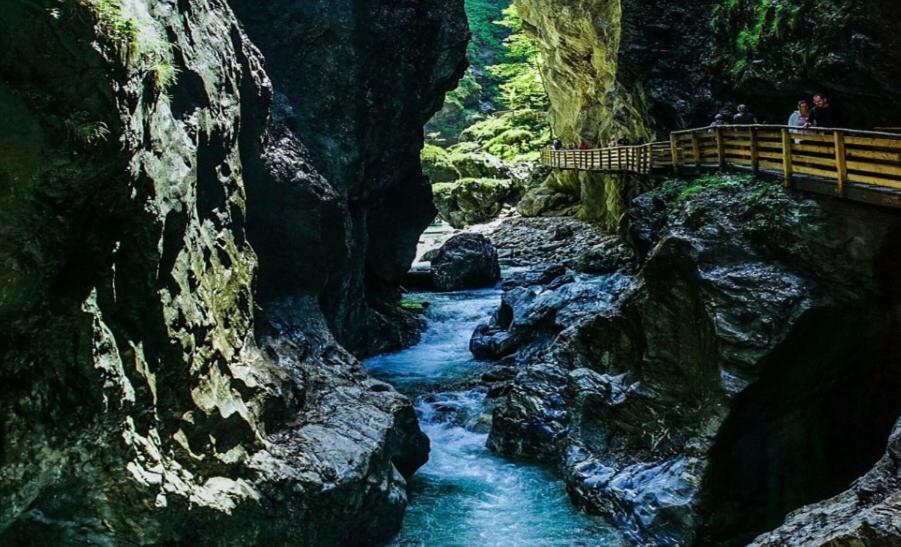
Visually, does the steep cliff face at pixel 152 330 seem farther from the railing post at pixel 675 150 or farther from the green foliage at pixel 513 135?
the green foliage at pixel 513 135

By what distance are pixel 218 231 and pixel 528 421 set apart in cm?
836

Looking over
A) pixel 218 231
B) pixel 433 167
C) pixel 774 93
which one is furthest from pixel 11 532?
pixel 433 167

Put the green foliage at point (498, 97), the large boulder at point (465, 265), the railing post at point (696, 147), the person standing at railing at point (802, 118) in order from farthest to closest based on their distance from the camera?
A: 1. the green foliage at point (498, 97)
2. the large boulder at point (465, 265)
3. the railing post at point (696, 147)
4. the person standing at railing at point (802, 118)

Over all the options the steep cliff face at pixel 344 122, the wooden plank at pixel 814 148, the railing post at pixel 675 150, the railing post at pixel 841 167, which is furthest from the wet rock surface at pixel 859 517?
the railing post at pixel 675 150

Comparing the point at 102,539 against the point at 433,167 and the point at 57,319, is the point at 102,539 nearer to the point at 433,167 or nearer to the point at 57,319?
the point at 57,319

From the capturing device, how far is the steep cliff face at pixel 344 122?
16.9 meters

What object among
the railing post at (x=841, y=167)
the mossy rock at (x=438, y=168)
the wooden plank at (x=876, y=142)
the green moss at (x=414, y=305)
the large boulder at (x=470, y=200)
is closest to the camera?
the wooden plank at (x=876, y=142)

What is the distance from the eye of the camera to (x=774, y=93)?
65.0ft

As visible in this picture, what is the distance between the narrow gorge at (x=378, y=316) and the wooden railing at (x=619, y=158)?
118 cm

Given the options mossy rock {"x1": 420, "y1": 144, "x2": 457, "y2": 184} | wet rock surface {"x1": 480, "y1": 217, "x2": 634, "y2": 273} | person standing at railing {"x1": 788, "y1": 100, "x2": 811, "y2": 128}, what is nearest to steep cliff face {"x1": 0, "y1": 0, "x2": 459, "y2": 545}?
person standing at railing {"x1": 788, "y1": 100, "x2": 811, "y2": 128}

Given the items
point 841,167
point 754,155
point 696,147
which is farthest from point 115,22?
point 696,147

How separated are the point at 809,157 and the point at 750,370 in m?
4.35

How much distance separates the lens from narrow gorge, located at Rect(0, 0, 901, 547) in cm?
733

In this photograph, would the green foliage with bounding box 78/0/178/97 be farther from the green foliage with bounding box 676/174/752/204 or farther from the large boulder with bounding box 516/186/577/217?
the large boulder with bounding box 516/186/577/217
